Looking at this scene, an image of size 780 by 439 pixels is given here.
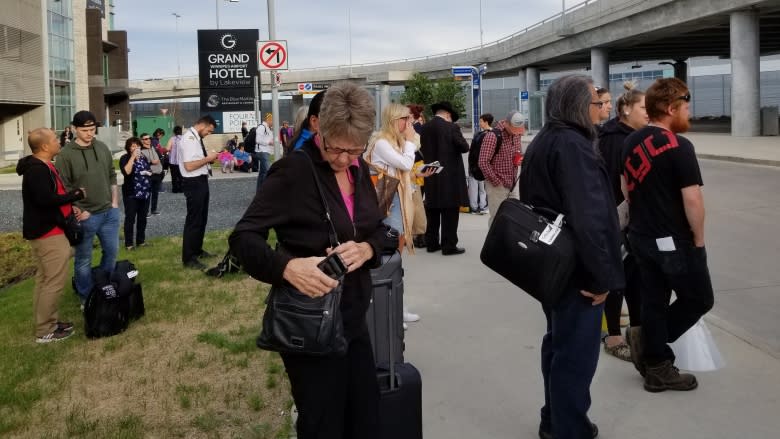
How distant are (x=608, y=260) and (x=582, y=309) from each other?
0.30m

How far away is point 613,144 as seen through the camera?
5.18m

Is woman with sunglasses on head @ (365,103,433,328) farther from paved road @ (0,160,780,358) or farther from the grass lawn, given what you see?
paved road @ (0,160,780,358)

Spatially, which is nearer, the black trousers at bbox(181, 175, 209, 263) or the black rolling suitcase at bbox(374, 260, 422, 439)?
the black rolling suitcase at bbox(374, 260, 422, 439)

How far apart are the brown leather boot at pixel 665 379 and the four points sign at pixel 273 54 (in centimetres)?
1096

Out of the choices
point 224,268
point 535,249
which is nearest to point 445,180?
point 224,268

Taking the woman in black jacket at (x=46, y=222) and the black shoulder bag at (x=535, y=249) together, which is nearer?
the black shoulder bag at (x=535, y=249)

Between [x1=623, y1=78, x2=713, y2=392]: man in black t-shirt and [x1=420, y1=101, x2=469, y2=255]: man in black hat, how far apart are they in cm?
454

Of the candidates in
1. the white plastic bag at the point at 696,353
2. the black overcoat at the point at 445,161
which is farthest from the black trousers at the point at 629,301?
the black overcoat at the point at 445,161

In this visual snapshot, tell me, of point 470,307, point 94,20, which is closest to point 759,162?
point 470,307

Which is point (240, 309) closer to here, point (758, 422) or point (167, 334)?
point (167, 334)

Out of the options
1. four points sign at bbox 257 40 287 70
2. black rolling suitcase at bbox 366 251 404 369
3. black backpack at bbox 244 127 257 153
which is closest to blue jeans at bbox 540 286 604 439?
black rolling suitcase at bbox 366 251 404 369

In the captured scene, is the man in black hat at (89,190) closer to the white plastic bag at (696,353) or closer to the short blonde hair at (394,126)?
the short blonde hair at (394,126)

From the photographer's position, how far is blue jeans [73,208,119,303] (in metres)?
7.05

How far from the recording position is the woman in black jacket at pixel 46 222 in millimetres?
6020
